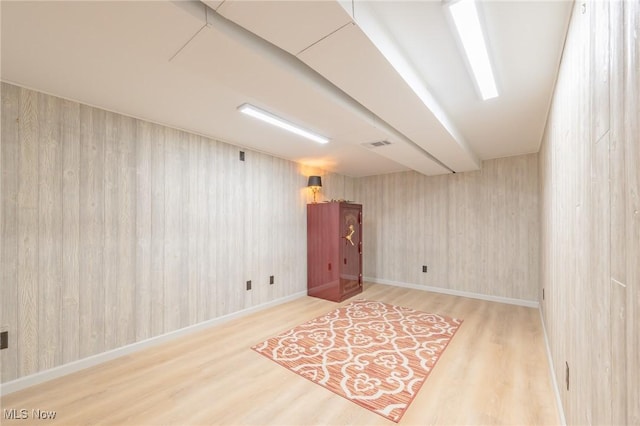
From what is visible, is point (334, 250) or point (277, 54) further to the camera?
point (334, 250)

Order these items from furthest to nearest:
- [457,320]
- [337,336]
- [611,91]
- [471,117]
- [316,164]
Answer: [316,164] → [457,320] → [337,336] → [471,117] → [611,91]

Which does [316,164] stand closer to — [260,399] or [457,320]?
[457,320]

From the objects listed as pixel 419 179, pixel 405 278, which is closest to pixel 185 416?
pixel 405 278

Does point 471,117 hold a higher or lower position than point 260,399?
higher

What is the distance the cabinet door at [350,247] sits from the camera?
452 centimetres

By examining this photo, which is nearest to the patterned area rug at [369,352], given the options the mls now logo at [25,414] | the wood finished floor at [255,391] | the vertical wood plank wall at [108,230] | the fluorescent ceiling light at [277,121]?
the wood finished floor at [255,391]

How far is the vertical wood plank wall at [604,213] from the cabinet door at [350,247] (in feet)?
10.6

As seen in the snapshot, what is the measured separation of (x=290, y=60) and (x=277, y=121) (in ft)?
3.55

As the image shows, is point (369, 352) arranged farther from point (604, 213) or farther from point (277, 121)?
point (277, 121)

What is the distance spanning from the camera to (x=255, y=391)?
80.8 inches

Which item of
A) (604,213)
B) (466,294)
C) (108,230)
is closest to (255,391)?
(108,230)

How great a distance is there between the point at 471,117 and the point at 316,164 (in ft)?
8.90

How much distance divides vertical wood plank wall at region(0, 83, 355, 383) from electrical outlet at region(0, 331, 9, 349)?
46 mm

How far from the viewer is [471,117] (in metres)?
2.77
